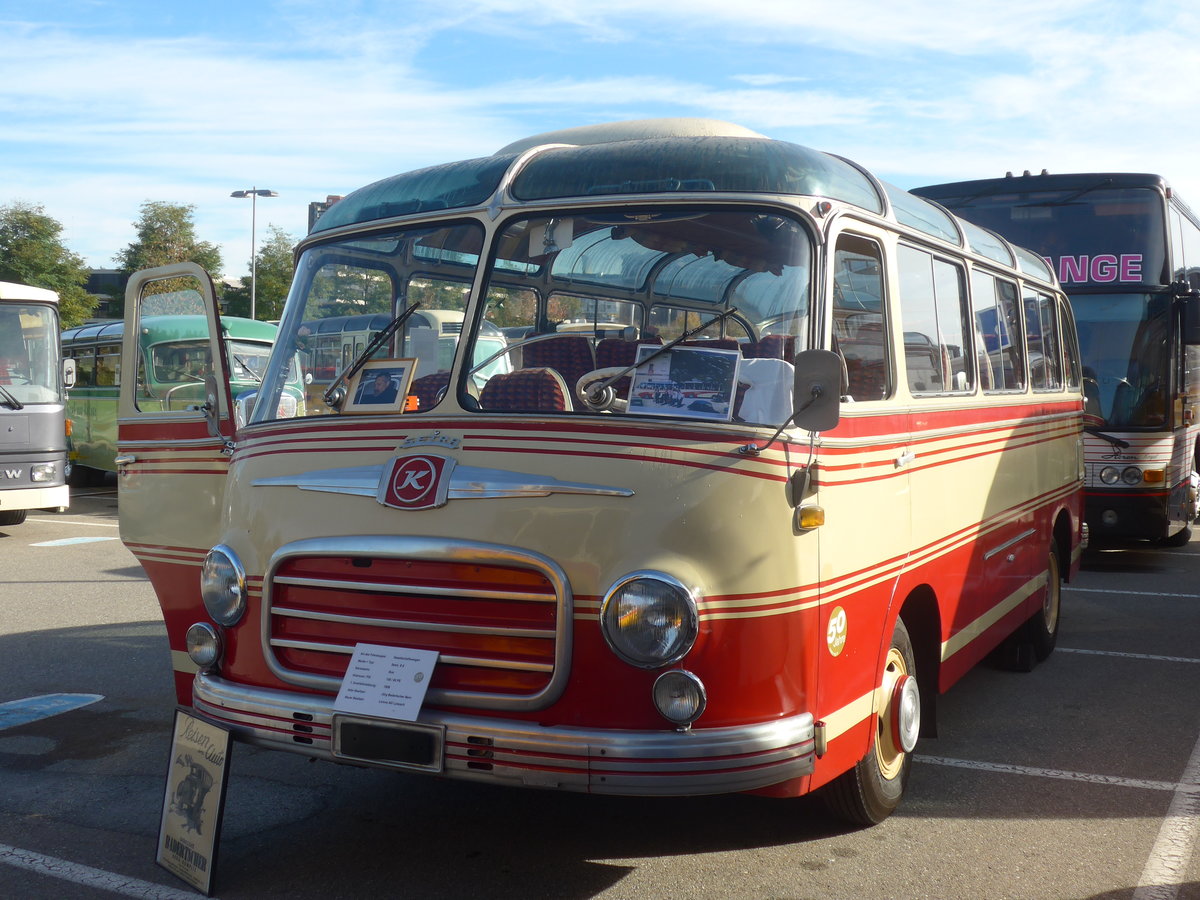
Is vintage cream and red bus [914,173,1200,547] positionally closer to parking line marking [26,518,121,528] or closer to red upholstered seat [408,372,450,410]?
red upholstered seat [408,372,450,410]

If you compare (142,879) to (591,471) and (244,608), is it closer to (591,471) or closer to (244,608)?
(244,608)

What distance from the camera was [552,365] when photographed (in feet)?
15.1

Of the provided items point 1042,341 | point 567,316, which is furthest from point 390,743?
point 1042,341

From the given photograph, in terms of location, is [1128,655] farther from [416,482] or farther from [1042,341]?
[416,482]

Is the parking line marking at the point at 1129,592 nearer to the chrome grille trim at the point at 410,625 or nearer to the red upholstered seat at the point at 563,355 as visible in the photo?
the red upholstered seat at the point at 563,355

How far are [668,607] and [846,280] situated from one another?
1.51 metres

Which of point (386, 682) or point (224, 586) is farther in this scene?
point (224, 586)

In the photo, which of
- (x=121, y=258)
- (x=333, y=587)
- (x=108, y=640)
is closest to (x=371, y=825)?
(x=333, y=587)

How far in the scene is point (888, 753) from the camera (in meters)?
5.02

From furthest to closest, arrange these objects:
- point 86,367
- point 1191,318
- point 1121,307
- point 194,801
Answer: point 86,367
point 1121,307
point 1191,318
point 194,801

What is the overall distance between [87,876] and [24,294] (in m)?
12.3

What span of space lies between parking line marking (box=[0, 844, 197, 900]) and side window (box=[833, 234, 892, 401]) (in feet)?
9.66

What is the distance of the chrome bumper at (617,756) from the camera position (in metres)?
3.74

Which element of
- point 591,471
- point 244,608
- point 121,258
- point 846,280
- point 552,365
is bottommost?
point 244,608
